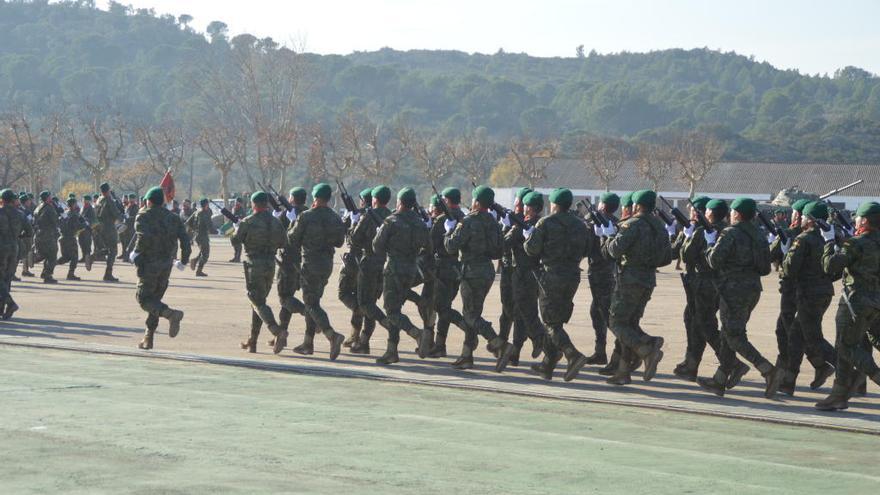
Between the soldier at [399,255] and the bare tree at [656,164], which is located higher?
the bare tree at [656,164]

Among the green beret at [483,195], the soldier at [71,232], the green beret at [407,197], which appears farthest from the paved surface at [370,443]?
the soldier at [71,232]

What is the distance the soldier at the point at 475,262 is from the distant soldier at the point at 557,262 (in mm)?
730

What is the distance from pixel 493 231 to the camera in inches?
560

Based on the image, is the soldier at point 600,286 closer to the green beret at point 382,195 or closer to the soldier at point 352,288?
the green beret at point 382,195

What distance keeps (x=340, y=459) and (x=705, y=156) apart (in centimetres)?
9011

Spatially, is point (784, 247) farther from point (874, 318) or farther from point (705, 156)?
point (705, 156)

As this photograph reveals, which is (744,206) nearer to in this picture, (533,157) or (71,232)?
(71,232)

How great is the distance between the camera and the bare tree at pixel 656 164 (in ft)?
314

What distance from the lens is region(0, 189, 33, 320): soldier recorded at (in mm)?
18625

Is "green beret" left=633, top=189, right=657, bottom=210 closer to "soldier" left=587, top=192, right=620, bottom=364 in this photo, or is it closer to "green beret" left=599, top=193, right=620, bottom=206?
"green beret" left=599, top=193, right=620, bottom=206

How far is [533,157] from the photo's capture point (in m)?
101

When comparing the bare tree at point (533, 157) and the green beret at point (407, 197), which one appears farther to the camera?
the bare tree at point (533, 157)

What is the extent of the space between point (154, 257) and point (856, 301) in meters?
7.62

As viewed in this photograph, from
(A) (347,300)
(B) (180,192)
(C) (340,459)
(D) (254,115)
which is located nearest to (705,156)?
(D) (254,115)
